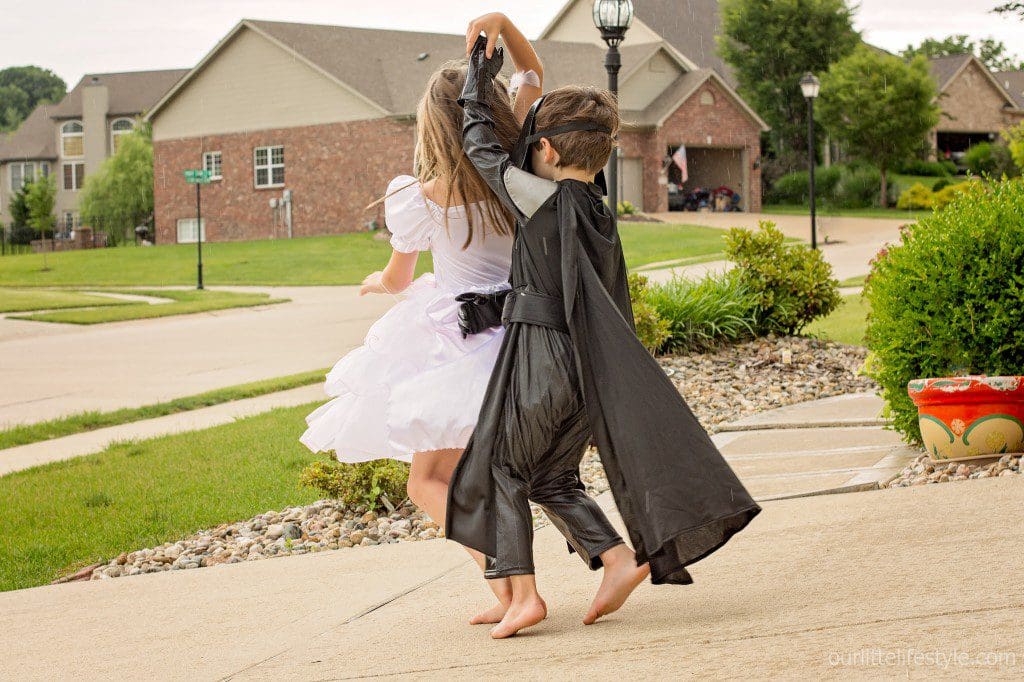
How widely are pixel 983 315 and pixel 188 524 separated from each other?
457 cm

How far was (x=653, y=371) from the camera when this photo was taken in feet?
12.1

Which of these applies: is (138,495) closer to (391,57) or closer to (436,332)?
(436,332)

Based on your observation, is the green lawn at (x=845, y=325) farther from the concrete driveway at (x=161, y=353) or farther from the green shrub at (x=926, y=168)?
the green shrub at (x=926, y=168)

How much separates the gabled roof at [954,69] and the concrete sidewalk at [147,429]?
150ft

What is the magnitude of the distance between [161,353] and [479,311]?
13.0m

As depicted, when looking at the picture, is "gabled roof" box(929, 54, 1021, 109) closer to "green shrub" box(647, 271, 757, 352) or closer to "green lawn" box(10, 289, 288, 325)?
"green lawn" box(10, 289, 288, 325)

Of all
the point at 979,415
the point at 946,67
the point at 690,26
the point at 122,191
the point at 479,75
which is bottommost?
the point at 979,415

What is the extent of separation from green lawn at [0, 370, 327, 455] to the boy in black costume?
7404 millimetres

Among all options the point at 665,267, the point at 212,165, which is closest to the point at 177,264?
the point at 212,165

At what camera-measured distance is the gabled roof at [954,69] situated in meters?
52.3

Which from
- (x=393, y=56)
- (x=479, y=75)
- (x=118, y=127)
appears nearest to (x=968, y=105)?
(x=393, y=56)

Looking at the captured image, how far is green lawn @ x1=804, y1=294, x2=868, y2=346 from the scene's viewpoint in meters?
12.8

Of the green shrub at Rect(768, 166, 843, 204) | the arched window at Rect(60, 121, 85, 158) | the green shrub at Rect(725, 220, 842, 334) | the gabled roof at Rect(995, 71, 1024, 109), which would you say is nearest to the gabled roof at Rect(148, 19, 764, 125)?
the green shrub at Rect(768, 166, 843, 204)

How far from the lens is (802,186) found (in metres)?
45.9
